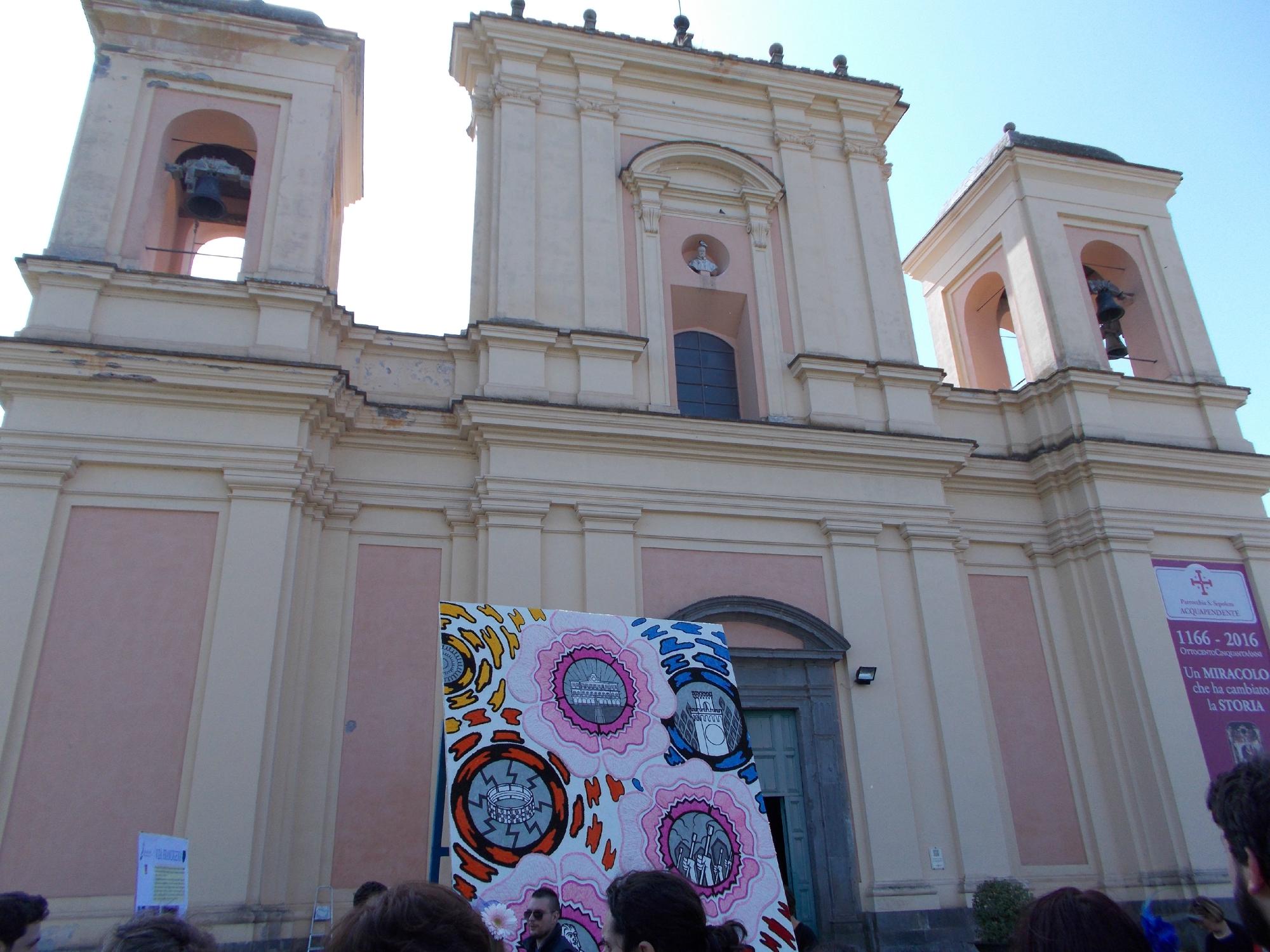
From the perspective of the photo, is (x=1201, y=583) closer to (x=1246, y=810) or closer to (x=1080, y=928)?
(x=1246, y=810)

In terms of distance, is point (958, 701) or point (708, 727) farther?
point (958, 701)

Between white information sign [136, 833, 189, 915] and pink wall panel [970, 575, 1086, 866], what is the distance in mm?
8577

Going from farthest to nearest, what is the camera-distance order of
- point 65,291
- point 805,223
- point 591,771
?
point 805,223
point 65,291
point 591,771

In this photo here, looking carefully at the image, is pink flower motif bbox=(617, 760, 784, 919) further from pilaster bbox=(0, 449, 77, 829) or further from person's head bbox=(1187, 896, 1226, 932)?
pilaster bbox=(0, 449, 77, 829)

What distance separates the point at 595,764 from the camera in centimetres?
514

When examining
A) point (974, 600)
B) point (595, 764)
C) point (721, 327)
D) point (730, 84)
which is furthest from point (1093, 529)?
point (595, 764)

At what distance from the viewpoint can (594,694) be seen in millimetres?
5355

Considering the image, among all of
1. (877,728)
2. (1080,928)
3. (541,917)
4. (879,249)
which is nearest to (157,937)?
(1080,928)

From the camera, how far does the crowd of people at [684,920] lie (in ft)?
6.31

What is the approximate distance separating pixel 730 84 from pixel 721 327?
12.3ft

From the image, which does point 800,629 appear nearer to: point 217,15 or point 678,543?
point 678,543

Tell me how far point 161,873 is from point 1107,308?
44.9ft

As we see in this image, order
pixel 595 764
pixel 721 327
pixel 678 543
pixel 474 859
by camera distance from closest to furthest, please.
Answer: pixel 474 859, pixel 595 764, pixel 678 543, pixel 721 327

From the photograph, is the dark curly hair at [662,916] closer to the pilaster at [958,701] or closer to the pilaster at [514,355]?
the pilaster at [958,701]
